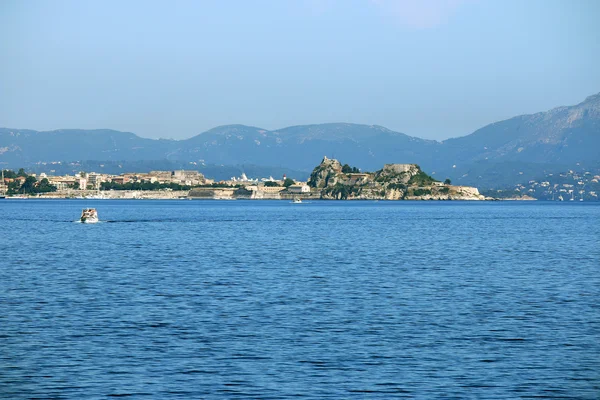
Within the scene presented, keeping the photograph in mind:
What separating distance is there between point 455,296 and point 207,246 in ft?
116

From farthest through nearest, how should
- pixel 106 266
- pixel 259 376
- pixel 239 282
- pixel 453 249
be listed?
pixel 453 249, pixel 106 266, pixel 239 282, pixel 259 376

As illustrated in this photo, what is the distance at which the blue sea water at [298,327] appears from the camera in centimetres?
2186

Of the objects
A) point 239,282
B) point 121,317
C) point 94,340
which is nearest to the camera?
point 94,340

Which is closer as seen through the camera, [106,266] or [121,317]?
[121,317]

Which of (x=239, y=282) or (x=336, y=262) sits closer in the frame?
(x=239, y=282)

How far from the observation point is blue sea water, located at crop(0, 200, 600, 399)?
21.9 metres

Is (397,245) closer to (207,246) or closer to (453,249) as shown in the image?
(453,249)

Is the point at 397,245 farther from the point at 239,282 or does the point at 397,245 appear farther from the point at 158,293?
the point at 158,293

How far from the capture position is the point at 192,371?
2303 cm

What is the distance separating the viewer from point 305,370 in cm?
2317

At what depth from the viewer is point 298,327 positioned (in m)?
29.0

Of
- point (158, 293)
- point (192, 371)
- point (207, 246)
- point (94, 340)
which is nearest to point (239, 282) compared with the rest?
point (158, 293)

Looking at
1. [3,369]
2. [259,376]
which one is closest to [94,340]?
[3,369]

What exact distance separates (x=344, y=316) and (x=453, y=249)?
3706 centimetres
